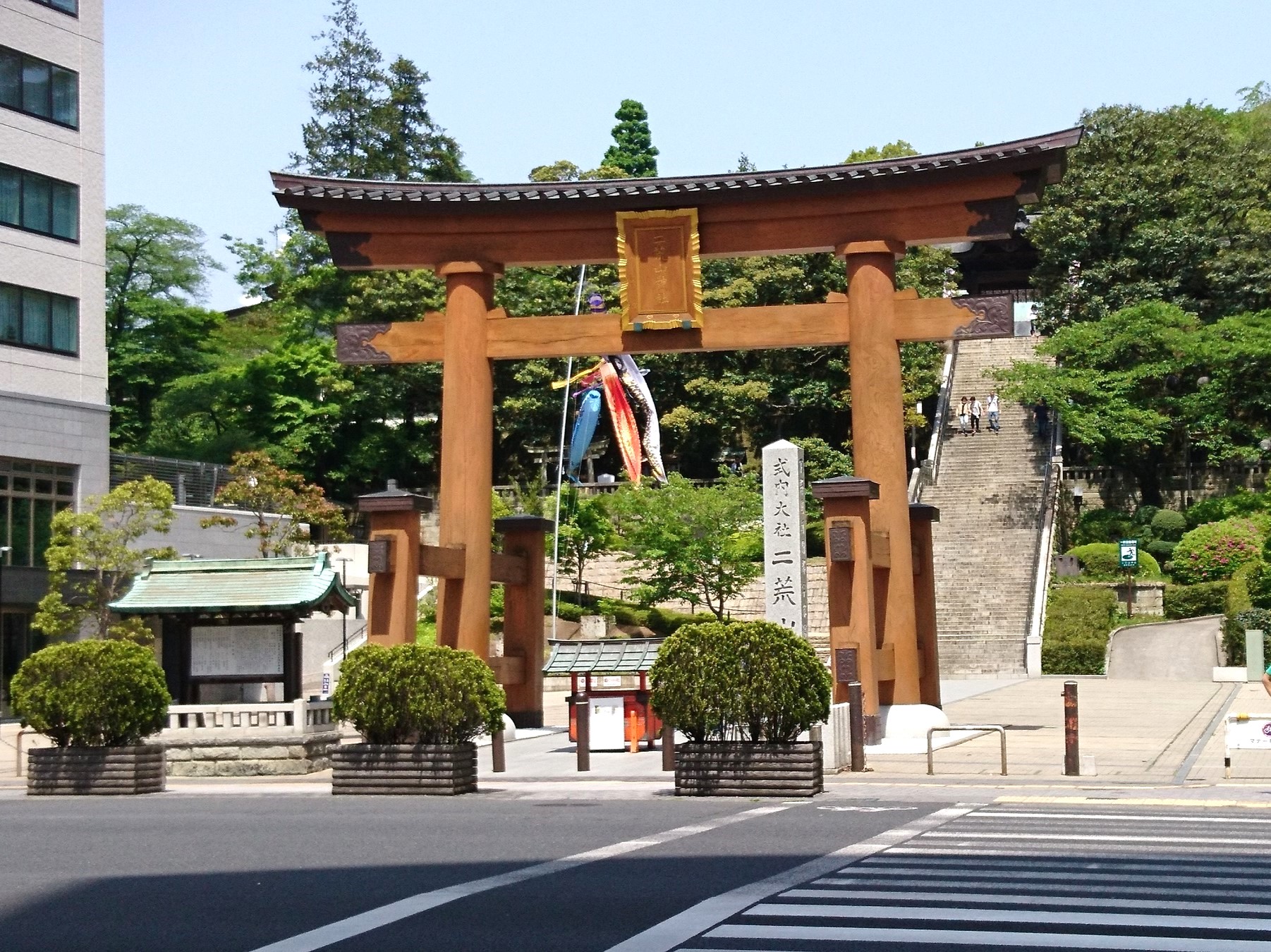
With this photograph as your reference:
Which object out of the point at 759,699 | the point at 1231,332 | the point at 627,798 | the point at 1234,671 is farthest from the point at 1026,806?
the point at 1231,332

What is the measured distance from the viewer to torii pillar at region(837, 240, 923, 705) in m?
26.5

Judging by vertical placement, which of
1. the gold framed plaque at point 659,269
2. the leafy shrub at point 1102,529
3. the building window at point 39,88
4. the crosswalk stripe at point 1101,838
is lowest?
the crosswalk stripe at point 1101,838

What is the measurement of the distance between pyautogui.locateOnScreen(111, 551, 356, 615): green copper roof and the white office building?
46.7 feet

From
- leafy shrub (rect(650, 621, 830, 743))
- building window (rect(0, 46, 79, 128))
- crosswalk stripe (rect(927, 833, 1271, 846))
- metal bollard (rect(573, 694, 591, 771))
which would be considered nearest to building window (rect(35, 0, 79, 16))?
building window (rect(0, 46, 79, 128))

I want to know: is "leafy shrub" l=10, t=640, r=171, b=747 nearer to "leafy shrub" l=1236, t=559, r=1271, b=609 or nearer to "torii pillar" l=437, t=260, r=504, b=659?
"torii pillar" l=437, t=260, r=504, b=659

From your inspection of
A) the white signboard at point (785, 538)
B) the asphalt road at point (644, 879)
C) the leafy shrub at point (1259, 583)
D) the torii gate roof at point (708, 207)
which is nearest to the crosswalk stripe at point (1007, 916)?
the asphalt road at point (644, 879)

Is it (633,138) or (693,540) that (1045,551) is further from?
(633,138)

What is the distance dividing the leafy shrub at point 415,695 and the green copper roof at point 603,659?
8953 mm

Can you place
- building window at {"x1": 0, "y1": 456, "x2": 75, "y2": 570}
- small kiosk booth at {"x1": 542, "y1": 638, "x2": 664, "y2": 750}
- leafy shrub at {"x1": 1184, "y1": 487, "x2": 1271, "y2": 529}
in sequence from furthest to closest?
leafy shrub at {"x1": 1184, "y1": 487, "x2": 1271, "y2": 529}
building window at {"x1": 0, "y1": 456, "x2": 75, "y2": 570}
small kiosk booth at {"x1": 542, "y1": 638, "x2": 664, "y2": 750}

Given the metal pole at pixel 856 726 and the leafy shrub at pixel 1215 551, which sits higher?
the leafy shrub at pixel 1215 551

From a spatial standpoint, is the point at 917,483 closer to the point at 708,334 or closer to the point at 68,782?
the point at 708,334

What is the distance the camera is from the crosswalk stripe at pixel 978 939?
9.39 meters

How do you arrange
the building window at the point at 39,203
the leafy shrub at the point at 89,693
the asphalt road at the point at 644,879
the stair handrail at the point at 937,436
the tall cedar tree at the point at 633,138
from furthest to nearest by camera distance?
the tall cedar tree at the point at 633,138 → the stair handrail at the point at 937,436 → the building window at the point at 39,203 → the leafy shrub at the point at 89,693 → the asphalt road at the point at 644,879

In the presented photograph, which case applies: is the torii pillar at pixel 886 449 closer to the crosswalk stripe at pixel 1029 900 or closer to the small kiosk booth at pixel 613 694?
the small kiosk booth at pixel 613 694
